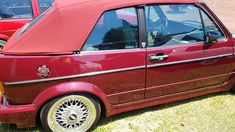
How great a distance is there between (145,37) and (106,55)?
540mm

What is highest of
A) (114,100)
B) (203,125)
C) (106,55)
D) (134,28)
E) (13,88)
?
(134,28)

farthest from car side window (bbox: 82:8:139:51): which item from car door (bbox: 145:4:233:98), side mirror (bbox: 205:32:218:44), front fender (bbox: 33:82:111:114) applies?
side mirror (bbox: 205:32:218:44)

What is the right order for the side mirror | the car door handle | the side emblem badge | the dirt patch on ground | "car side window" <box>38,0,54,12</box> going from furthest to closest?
the dirt patch on ground → "car side window" <box>38,0,54,12</box> → the side mirror → the car door handle → the side emblem badge

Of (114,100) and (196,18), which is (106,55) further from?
(196,18)

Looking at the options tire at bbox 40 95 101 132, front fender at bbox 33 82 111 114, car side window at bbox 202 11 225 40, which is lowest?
tire at bbox 40 95 101 132

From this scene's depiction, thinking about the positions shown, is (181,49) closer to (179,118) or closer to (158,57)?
(158,57)

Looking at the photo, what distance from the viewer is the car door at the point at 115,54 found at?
135 inches

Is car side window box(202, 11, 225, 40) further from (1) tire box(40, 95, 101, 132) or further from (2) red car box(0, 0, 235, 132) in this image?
(1) tire box(40, 95, 101, 132)

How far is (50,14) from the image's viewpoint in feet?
11.3

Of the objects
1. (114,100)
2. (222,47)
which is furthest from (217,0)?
(114,100)

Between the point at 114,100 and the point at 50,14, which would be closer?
the point at 50,14

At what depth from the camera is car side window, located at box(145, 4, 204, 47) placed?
3762 mm

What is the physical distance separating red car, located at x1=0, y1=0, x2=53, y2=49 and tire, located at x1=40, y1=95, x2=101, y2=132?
8.52 ft

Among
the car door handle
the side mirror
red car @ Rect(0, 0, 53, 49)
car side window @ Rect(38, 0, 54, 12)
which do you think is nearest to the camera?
the car door handle
